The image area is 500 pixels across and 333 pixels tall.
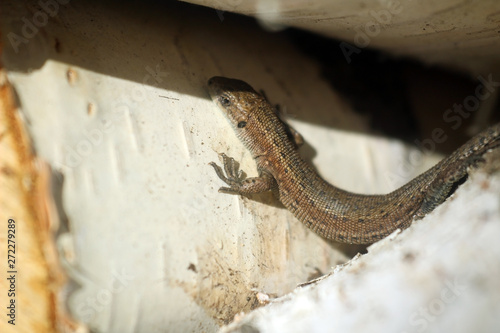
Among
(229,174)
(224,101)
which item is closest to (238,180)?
(229,174)

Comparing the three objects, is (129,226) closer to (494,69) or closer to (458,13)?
(458,13)

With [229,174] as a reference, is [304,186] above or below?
below

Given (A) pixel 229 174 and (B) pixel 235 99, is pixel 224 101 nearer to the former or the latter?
(B) pixel 235 99

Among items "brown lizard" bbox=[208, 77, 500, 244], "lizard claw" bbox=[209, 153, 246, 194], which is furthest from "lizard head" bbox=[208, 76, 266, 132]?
"lizard claw" bbox=[209, 153, 246, 194]

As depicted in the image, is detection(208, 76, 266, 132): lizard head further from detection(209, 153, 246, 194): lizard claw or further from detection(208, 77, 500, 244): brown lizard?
detection(209, 153, 246, 194): lizard claw

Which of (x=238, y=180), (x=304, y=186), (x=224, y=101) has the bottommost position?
(x=304, y=186)

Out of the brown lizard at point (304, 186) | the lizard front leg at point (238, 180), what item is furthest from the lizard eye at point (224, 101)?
the lizard front leg at point (238, 180)

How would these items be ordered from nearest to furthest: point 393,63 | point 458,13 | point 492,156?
point 492,156, point 458,13, point 393,63

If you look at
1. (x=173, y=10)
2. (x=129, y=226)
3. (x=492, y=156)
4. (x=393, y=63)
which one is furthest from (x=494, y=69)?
(x=129, y=226)

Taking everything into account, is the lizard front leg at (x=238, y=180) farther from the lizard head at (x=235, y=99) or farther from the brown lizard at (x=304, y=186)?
the lizard head at (x=235, y=99)
